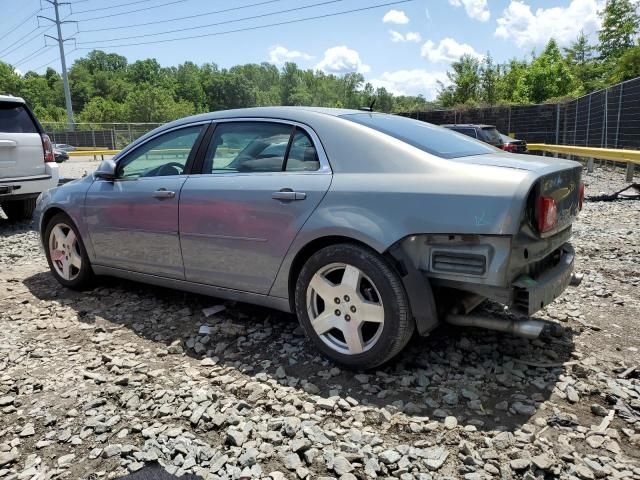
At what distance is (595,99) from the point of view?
16641 millimetres

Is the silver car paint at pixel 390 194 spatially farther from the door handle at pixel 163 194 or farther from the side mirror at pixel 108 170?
the side mirror at pixel 108 170

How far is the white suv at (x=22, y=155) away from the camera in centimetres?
747

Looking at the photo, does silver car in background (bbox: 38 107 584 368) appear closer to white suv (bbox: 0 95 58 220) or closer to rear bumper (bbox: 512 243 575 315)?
rear bumper (bbox: 512 243 575 315)

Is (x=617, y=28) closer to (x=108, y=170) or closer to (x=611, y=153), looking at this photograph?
(x=611, y=153)

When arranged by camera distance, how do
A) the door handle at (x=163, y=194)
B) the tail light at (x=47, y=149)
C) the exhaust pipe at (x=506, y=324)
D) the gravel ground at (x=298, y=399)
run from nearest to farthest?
1. the gravel ground at (x=298, y=399)
2. the exhaust pipe at (x=506, y=324)
3. the door handle at (x=163, y=194)
4. the tail light at (x=47, y=149)

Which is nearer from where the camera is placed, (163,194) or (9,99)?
(163,194)

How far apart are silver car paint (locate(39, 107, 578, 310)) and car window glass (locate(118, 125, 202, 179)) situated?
721mm

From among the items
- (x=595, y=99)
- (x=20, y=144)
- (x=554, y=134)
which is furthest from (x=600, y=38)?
(x=20, y=144)

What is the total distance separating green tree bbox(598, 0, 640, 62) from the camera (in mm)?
Result: 38812

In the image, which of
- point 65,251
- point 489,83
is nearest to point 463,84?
point 489,83

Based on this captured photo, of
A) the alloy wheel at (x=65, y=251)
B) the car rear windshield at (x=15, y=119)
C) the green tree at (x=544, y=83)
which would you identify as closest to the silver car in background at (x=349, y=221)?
the alloy wheel at (x=65, y=251)

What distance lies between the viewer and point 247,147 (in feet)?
11.9

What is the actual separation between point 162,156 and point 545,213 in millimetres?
2900

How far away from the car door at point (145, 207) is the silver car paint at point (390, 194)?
52 centimetres
